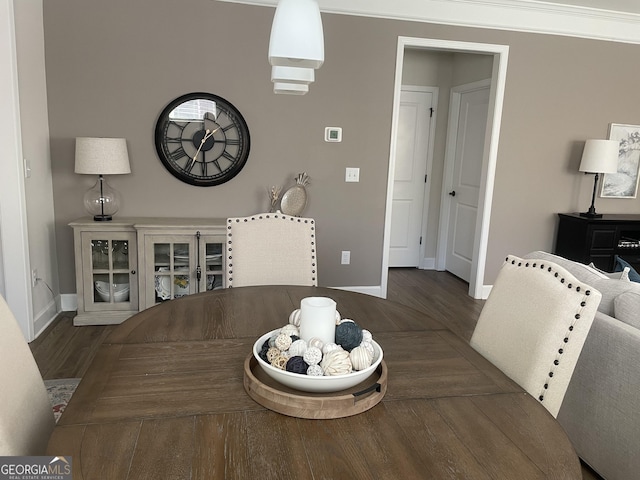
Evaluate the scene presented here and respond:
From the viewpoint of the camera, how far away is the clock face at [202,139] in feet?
12.1

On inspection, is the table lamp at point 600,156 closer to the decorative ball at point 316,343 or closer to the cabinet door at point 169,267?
the cabinet door at point 169,267

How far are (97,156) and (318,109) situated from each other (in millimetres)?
1719

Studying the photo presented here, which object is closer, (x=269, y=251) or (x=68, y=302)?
(x=269, y=251)

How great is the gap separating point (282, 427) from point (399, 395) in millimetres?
324

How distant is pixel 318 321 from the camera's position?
1.23m

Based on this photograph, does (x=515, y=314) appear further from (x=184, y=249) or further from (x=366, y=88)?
(x=366, y=88)

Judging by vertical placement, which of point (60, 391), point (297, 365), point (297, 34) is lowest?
point (60, 391)

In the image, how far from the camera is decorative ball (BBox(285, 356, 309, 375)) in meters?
1.15

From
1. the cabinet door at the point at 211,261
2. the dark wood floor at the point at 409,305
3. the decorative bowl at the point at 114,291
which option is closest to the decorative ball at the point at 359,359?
the dark wood floor at the point at 409,305

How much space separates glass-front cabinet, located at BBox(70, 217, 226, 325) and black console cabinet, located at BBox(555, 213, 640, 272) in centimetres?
310

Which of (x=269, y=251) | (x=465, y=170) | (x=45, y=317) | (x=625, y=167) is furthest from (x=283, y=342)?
(x=625, y=167)

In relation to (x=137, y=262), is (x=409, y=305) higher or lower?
lower

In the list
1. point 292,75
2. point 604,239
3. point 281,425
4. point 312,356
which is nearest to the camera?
point 281,425

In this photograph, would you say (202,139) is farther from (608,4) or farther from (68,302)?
(608,4)
